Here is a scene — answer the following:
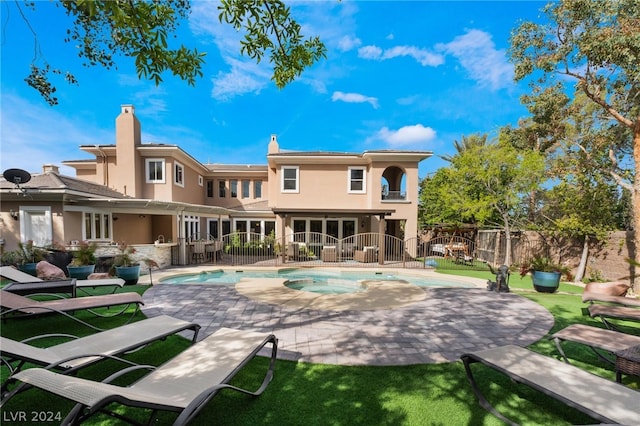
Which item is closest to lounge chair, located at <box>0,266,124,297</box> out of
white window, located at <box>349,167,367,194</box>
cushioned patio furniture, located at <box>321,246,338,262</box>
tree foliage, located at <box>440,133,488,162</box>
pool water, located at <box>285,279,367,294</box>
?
pool water, located at <box>285,279,367,294</box>

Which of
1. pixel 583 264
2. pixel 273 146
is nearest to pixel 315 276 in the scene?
pixel 583 264

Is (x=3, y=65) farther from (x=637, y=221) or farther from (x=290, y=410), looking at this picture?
(x=637, y=221)

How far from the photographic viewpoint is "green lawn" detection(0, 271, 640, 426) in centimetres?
278

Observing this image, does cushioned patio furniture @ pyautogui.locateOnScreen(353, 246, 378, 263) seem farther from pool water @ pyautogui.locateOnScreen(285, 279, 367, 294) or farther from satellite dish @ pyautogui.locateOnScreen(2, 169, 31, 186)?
satellite dish @ pyautogui.locateOnScreen(2, 169, 31, 186)

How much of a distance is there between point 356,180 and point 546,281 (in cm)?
1175

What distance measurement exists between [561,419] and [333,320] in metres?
3.75

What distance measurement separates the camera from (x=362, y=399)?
3.11 metres

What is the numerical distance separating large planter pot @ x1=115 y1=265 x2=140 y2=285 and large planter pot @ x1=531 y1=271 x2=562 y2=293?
13962 mm

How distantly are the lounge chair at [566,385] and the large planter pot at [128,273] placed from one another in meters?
10.1

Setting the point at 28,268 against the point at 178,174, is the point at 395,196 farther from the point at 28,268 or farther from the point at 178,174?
the point at 28,268

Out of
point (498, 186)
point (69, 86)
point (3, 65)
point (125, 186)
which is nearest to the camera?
point (3, 65)

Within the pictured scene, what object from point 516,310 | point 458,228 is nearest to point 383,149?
point 458,228

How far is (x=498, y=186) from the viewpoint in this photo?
1390 cm

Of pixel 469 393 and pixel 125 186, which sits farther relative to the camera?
pixel 125 186
